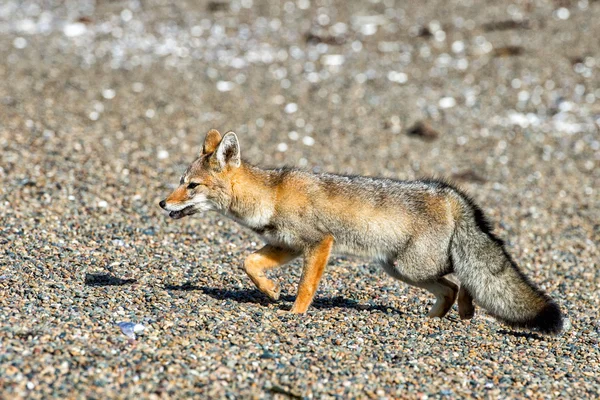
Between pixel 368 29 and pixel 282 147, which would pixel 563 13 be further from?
pixel 282 147

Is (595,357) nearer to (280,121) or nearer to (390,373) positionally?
(390,373)

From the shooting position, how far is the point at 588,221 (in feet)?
38.5

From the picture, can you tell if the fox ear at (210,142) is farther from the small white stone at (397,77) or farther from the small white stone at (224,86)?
the small white stone at (397,77)

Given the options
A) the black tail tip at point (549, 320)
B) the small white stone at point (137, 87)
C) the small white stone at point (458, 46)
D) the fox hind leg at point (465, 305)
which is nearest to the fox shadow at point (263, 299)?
the fox hind leg at point (465, 305)

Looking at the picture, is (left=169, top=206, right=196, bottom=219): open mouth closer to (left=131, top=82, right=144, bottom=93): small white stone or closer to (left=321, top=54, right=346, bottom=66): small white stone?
(left=131, top=82, right=144, bottom=93): small white stone

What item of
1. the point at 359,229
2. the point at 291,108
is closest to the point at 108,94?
the point at 291,108

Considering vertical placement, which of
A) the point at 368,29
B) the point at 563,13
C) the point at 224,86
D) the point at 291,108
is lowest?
the point at 291,108

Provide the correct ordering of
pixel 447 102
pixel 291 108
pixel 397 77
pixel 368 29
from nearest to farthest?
pixel 291 108, pixel 447 102, pixel 397 77, pixel 368 29

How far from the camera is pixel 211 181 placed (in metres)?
7.24

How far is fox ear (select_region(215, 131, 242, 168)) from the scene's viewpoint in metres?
7.17

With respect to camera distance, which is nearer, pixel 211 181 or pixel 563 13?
→ pixel 211 181

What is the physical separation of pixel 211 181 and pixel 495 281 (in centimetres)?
274

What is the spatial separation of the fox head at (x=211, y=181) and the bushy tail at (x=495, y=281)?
2177mm

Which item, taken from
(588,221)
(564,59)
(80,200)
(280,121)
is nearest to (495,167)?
(588,221)
